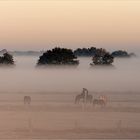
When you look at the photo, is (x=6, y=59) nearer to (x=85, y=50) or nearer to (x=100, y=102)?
(x=85, y=50)

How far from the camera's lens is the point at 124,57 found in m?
9.28

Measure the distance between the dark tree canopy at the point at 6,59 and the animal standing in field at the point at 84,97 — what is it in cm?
73

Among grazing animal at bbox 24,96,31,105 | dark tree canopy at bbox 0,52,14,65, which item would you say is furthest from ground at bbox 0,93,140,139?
dark tree canopy at bbox 0,52,14,65

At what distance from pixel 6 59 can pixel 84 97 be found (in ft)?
2.68

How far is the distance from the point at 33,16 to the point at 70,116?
1.04 m

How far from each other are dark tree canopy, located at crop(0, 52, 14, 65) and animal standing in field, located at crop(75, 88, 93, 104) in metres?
0.73

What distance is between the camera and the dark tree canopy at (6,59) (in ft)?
30.4

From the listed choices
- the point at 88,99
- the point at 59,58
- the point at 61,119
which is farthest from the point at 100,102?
the point at 59,58

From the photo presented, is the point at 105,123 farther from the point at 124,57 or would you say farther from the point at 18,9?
the point at 18,9

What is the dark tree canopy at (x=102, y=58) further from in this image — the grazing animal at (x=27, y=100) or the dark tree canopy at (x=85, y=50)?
the grazing animal at (x=27, y=100)

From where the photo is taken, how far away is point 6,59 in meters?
9.30

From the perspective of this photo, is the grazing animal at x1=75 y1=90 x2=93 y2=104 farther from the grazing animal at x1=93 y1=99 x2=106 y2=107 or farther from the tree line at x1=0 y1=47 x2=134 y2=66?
the tree line at x1=0 y1=47 x2=134 y2=66

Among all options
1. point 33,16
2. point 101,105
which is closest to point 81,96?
point 101,105

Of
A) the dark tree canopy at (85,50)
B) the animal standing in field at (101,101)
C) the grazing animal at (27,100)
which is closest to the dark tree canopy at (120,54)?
the dark tree canopy at (85,50)
